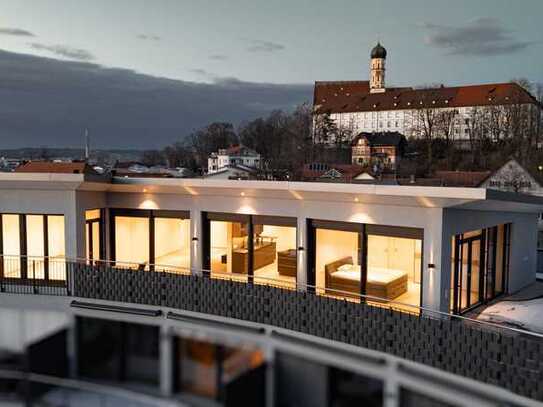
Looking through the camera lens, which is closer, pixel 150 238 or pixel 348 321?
pixel 348 321

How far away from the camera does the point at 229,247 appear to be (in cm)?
1255

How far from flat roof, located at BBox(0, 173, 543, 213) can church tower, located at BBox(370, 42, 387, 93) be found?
100 m

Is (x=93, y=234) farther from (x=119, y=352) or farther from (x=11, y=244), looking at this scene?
(x=119, y=352)

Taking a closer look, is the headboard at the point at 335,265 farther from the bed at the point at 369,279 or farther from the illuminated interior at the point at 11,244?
the illuminated interior at the point at 11,244

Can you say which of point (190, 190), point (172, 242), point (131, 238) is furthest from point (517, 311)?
point (131, 238)

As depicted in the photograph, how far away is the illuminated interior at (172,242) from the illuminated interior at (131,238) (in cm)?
34

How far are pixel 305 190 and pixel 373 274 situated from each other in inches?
89.5

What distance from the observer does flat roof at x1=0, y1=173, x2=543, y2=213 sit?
8.69 meters

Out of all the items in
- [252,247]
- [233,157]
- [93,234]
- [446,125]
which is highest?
[446,125]

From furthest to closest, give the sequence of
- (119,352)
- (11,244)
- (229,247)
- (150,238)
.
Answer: (150,238), (229,247), (11,244), (119,352)

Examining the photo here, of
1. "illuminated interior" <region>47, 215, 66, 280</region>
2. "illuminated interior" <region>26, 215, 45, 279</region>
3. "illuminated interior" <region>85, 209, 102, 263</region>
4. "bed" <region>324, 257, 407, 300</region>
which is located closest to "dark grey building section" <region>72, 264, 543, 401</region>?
"illuminated interior" <region>47, 215, 66, 280</region>

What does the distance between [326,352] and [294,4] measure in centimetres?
2908

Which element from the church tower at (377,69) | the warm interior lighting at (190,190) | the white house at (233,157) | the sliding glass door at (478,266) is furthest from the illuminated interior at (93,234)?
the church tower at (377,69)

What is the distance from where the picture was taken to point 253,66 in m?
84.5
